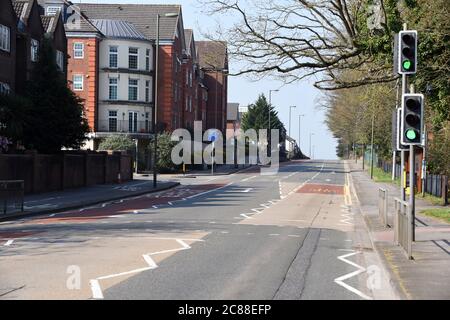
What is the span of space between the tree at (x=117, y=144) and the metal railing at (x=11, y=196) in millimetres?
33973

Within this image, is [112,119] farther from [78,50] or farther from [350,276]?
[350,276]

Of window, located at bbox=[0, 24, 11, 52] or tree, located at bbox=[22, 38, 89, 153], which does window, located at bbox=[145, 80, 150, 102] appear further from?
tree, located at bbox=[22, 38, 89, 153]

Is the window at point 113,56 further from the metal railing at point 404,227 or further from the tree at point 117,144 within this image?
the metal railing at point 404,227

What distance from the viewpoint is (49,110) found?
3775 cm

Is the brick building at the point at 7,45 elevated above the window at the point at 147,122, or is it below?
above

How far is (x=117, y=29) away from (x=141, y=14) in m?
6.99

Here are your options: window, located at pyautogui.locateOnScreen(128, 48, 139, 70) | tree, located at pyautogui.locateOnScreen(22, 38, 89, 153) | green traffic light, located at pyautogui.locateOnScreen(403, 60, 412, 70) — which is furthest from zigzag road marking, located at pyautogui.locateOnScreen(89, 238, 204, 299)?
window, located at pyautogui.locateOnScreen(128, 48, 139, 70)

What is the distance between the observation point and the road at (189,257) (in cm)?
1002

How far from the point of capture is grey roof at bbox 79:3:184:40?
72000 mm

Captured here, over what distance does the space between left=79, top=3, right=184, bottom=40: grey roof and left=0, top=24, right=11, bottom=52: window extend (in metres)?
31.7

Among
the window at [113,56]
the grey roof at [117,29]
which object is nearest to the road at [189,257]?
the window at [113,56]

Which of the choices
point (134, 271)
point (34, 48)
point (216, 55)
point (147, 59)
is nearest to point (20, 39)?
point (34, 48)

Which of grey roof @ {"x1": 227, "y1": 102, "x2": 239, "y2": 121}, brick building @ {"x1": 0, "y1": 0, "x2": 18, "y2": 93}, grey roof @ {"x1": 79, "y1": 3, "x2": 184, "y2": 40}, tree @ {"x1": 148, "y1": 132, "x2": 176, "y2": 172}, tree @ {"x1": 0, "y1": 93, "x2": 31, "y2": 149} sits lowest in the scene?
tree @ {"x1": 148, "y1": 132, "x2": 176, "y2": 172}

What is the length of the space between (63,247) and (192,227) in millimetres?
5709
